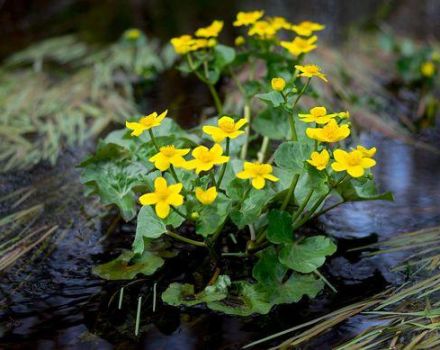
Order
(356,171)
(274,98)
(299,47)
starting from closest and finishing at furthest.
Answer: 1. (356,171)
2. (274,98)
3. (299,47)

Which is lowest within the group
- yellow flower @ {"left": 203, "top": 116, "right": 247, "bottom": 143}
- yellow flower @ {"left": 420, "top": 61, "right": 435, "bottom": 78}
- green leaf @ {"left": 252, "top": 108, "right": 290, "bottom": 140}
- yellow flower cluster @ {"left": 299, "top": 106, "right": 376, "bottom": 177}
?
yellow flower @ {"left": 420, "top": 61, "right": 435, "bottom": 78}

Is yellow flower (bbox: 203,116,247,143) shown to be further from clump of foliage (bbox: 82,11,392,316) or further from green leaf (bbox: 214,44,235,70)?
green leaf (bbox: 214,44,235,70)

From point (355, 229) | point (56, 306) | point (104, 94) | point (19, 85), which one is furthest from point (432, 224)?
point (19, 85)

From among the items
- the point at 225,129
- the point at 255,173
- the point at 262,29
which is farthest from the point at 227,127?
the point at 262,29

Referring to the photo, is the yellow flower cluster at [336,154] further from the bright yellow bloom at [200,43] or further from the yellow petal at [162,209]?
the bright yellow bloom at [200,43]

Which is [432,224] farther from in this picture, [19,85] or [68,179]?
[19,85]

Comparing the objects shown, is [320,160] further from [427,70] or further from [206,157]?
[427,70]

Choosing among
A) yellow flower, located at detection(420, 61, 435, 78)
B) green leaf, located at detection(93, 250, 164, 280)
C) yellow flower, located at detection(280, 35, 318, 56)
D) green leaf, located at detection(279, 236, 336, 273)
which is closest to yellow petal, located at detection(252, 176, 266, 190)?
green leaf, located at detection(279, 236, 336, 273)

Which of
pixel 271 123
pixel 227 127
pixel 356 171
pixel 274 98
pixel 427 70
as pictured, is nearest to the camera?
pixel 356 171
